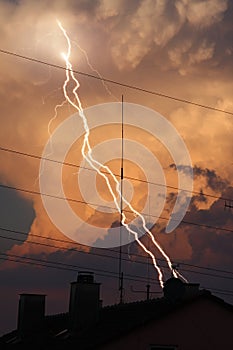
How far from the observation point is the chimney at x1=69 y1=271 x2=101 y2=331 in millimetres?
32406

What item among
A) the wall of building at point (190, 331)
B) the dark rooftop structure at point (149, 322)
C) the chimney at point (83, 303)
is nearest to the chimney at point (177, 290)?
the dark rooftop structure at point (149, 322)

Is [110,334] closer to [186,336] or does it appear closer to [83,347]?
[83,347]

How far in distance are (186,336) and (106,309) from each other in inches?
257

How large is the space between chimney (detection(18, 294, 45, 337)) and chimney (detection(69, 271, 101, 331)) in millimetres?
6132

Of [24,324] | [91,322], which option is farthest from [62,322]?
[91,322]

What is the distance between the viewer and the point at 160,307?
30453mm

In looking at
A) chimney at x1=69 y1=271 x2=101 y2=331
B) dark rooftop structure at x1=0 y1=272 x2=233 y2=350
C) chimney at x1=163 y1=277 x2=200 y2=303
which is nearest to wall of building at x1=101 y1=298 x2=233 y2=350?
dark rooftop structure at x1=0 y1=272 x2=233 y2=350

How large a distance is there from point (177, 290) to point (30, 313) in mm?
10777

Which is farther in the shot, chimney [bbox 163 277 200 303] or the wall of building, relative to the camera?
chimney [bbox 163 277 200 303]

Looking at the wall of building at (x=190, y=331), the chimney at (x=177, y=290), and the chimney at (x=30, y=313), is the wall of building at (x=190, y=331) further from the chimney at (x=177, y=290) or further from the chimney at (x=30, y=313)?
the chimney at (x=30, y=313)

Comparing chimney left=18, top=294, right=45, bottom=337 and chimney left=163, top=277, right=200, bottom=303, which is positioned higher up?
chimney left=163, top=277, right=200, bottom=303

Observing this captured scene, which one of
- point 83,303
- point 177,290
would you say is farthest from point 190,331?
point 83,303

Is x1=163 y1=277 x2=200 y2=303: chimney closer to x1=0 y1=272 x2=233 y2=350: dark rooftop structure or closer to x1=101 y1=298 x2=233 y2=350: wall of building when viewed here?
x1=0 y1=272 x2=233 y2=350: dark rooftop structure

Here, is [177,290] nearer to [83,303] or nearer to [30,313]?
[83,303]
